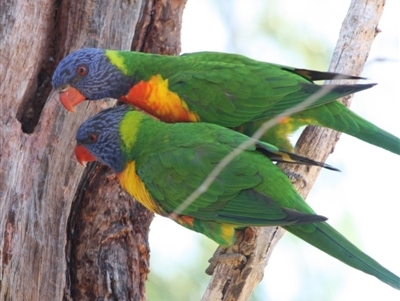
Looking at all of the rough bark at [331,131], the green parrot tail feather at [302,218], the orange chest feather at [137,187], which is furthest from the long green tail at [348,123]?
the orange chest feather at [137,187]

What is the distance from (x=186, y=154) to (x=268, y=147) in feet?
1.05

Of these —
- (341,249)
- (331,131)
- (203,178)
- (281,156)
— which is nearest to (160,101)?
(203,178)

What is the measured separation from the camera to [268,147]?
8.22 ft

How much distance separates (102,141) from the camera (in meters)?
2.77

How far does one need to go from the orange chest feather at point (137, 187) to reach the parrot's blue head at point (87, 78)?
379mm

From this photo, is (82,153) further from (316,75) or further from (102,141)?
(316,75)

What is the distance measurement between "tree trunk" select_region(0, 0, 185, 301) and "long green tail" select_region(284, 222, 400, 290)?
36.7 inches

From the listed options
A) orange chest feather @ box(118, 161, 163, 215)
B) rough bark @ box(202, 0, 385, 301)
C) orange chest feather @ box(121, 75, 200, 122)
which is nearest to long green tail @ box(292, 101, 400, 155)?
rough bark @ box(202, 0, 385, 301)

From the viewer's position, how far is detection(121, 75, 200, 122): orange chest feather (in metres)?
2.88

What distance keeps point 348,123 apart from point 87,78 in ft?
3.75

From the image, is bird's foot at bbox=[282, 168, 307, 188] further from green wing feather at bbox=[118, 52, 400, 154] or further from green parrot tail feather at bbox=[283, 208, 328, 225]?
green parrot tail feather at bbox=[283, 208, 328, 225]

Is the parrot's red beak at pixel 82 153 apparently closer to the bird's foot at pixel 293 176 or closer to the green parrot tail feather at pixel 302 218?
the bird's foot at pixel 293 176

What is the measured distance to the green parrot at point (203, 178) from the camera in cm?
237

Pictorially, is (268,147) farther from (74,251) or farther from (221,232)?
(74,251)
